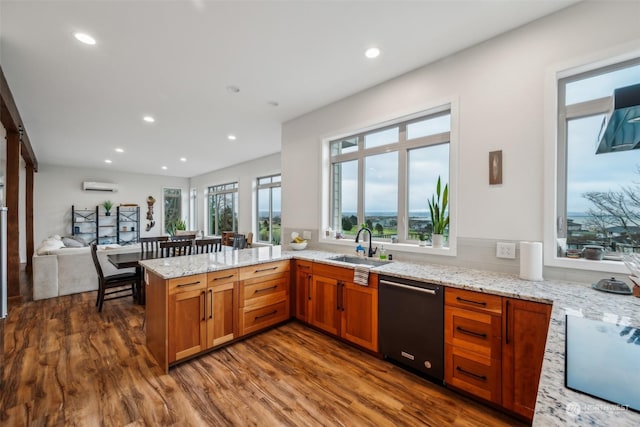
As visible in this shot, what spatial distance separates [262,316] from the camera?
3.01m

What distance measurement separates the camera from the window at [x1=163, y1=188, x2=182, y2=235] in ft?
31.9

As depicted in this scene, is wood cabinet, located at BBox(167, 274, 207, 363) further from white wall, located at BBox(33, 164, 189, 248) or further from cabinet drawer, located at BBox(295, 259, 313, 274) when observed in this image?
white wall, located at BBox(33, 164, 189, 248)

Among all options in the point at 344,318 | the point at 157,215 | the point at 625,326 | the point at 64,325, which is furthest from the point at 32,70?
the point at 157,215

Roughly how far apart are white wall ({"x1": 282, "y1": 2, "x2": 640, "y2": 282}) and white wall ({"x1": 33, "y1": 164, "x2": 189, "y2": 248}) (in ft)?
30.7

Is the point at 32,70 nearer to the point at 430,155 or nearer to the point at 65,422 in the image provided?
the point at 65,422

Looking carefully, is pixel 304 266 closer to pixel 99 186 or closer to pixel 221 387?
pixel 221 387

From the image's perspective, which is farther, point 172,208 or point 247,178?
point 172,208

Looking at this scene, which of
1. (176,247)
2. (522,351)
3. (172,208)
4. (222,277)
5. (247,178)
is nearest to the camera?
(522,351)

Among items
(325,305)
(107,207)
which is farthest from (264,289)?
(107,207)

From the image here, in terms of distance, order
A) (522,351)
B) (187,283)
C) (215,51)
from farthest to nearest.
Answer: (215,51) → (187,283) → (522,351)

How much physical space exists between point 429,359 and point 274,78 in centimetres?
311

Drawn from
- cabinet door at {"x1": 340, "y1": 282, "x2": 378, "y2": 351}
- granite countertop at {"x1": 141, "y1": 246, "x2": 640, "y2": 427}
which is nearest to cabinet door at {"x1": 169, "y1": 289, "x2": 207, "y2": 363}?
granite countertop at {"x1": 141, "y1": 246, "x2": 640, "y2": 427}

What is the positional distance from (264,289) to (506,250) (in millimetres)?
2348

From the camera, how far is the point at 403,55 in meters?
2.59
